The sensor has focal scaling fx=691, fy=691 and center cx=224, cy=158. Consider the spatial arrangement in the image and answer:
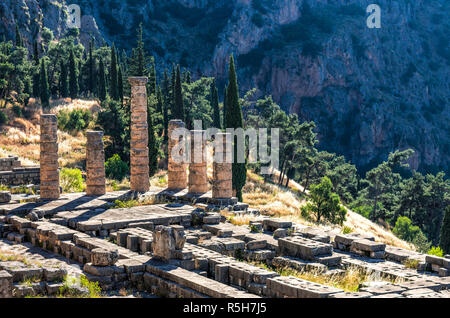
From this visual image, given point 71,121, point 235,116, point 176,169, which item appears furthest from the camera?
point 71,121

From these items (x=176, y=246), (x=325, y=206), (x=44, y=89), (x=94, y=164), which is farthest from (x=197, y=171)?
(x=44, y=89)

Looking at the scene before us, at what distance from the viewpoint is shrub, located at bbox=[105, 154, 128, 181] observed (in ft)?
136

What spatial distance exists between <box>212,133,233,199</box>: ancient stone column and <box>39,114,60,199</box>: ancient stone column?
6.02 metres

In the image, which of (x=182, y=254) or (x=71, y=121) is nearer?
(x=182, y=254)

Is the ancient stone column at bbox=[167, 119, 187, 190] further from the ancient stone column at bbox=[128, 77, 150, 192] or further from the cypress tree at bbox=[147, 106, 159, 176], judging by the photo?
the cypress tree at bbox=[147, 106, 159, 176]

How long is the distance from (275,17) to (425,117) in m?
31.8

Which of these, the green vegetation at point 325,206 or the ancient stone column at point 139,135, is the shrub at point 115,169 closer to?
the green vegetation at point 325,206

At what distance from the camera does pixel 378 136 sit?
11712 cm

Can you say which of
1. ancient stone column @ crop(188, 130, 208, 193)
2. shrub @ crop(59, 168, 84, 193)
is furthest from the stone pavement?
shrub @ crop(59, 168, 84, 193)

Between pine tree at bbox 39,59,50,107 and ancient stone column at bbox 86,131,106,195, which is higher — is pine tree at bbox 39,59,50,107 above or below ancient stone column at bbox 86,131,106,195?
above

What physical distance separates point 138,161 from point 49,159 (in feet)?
12.2

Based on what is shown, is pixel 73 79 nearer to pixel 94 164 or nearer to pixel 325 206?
pixel 325 206

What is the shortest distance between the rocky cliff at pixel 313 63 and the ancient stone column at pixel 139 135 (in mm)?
83340

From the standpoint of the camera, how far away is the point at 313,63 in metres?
117
